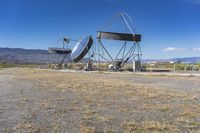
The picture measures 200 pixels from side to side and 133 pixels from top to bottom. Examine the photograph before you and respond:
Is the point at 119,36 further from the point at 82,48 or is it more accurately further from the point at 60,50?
the point at 60,50

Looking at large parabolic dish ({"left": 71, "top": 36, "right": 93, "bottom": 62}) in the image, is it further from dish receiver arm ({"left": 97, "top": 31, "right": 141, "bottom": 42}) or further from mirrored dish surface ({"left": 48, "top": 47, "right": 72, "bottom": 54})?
mirrored dish surface ({"left": 48, "top": 47, "right": 72, "bottom": 54})

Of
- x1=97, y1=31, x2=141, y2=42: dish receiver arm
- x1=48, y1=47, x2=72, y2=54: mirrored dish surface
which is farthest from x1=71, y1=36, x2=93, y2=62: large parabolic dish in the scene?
x1=48, y1=47, x2=72, y2=54: mirrored dish surface

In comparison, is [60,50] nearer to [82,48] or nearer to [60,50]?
[60,50]

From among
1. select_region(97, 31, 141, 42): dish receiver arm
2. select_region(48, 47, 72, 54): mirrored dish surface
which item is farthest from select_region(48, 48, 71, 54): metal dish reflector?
select_region(97, 31, 141, 42): dish receiver arm

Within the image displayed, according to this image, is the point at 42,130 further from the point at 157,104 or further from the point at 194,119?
the point at 157,104

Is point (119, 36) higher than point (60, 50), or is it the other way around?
point (119, 36)

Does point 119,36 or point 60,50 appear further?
point 60,50

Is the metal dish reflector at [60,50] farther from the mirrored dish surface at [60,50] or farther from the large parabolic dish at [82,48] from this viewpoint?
the large parabolic dish at [82,48]

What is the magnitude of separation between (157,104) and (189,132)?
4932 mm

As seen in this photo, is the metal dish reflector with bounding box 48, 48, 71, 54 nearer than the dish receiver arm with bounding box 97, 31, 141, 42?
No

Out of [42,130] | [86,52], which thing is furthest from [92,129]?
[86,52]

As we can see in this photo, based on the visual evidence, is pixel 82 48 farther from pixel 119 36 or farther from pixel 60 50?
pixel 60 50

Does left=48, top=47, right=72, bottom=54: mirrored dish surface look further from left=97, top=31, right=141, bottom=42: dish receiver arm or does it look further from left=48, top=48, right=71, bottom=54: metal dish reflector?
left=97, top=31, right=141, bottom=42: dish receiver arm

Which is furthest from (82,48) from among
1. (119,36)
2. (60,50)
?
(60,50)
